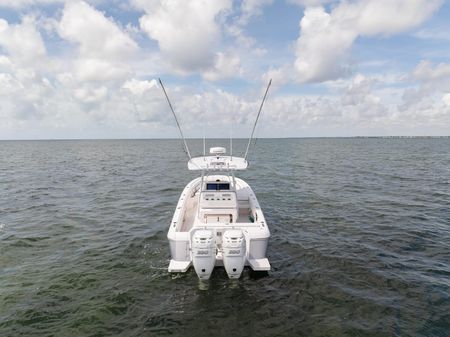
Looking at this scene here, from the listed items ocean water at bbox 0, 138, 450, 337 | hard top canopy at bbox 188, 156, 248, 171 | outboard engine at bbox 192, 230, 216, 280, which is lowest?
ocean water at bbox 0, 138, 450, 337

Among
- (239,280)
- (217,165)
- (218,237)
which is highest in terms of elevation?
(217,165)

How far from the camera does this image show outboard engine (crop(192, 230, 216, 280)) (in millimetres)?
8797

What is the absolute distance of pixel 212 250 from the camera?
893cm

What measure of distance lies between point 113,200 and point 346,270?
17489 mm

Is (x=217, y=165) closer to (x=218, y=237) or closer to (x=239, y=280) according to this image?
(x=218, y=237)

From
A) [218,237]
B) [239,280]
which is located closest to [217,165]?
[218,237]

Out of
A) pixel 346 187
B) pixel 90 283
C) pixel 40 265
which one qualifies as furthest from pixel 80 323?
pixel 346 187

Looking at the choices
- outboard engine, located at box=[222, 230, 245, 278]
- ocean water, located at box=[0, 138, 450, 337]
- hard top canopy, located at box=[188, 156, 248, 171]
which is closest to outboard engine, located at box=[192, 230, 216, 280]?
outboard engine, located at box=[222, 230, 245, 278]

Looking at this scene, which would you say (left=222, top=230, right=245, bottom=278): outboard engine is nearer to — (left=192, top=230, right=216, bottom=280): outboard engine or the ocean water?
(left=192, top=230, right=216, bottom=280): outboard engine

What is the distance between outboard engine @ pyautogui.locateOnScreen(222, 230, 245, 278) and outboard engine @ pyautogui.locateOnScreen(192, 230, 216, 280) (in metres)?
0.40

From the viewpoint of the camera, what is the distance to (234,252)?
8.88 m

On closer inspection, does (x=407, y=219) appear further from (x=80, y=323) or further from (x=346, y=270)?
(x=80, y=323)

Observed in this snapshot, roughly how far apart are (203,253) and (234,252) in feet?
3.04

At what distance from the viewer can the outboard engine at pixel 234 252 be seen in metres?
8.88
